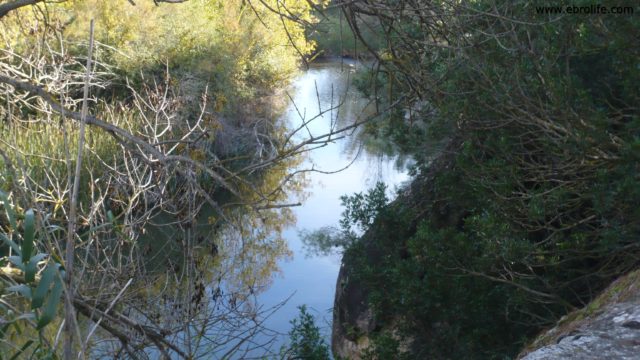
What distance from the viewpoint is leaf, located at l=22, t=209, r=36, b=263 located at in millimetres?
1959

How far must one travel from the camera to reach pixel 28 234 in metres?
1.98

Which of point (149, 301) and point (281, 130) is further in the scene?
point (281, 130)

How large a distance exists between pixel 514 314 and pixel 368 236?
173cm

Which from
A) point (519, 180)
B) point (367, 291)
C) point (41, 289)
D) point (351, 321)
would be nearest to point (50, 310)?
point (41, 289)

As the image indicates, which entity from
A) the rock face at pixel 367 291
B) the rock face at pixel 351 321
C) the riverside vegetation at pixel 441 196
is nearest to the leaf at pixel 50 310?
the riverside vegetation at pixel 441 196

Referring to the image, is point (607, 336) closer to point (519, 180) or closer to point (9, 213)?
point (9, 213)

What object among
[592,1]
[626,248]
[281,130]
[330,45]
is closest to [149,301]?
[626,248]

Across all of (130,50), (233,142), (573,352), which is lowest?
(573,352)

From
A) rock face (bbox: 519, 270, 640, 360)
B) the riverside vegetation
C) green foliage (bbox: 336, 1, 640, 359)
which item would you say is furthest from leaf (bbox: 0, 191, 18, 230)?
green foliage (bbox: 336, 1, 640, 359)

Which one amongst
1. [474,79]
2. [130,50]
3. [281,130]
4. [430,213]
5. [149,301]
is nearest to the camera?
[149,301]

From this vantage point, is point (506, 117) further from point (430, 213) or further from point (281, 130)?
point (281, 130)

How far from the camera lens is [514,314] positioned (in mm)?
5316

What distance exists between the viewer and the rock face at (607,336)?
251 cm

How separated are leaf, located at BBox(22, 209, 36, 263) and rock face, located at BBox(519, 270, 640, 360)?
164 cm
